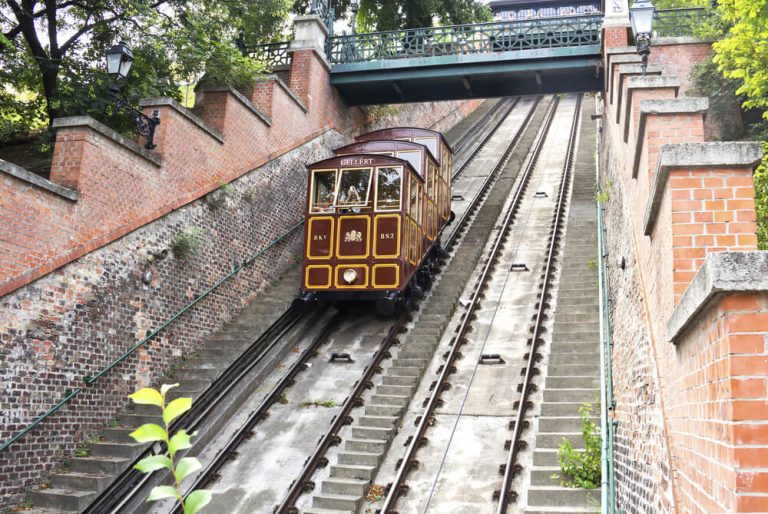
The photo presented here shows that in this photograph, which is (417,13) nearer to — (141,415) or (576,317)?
(576,317)

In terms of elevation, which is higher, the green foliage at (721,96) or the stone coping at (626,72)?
the green foliage at (721,96)

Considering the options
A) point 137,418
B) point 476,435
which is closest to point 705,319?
point 476,435

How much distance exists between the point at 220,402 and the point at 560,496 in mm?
4947

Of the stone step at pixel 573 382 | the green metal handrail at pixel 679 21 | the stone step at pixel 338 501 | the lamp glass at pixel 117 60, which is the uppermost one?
the green metal handrail at pixel 679 21

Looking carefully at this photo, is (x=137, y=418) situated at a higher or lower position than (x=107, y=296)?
lower

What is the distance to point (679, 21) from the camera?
1594 centimetres

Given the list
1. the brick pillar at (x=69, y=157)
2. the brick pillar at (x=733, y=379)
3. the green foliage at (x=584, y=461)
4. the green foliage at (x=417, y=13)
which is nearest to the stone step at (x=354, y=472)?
the green foliage at (x=584, y=461)

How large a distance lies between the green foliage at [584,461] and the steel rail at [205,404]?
472 centimetres

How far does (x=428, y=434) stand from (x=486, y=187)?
13.8m

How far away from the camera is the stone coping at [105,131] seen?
28.1 ft

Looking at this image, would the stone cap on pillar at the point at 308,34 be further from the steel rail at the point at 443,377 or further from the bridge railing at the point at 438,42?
the steel rail at the point at 443,377

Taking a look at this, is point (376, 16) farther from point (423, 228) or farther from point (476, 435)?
point (476, 435)

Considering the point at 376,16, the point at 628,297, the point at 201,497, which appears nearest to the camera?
the point at 201,497

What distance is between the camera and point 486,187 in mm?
21125
